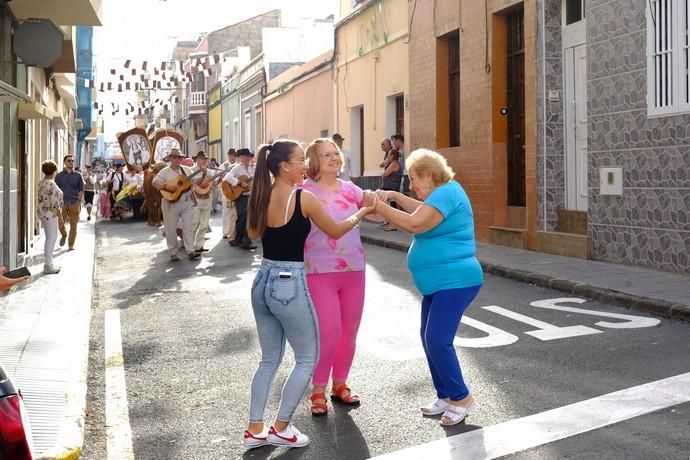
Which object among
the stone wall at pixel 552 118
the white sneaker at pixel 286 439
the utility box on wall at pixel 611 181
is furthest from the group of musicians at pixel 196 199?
the white sneaker at pixel 286 439

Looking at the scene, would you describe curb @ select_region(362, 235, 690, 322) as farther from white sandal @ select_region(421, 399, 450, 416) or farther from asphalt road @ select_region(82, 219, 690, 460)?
white sandal @ select_region(421, 399, 450, 416)

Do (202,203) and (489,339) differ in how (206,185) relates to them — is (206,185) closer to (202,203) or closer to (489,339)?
(202,203)

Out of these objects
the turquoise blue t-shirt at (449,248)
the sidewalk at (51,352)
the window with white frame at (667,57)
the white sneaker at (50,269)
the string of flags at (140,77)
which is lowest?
the sidewalk at (51,352)

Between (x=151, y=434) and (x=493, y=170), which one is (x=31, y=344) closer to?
(x=151, y=434)

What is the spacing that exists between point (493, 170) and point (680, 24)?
5001 mm

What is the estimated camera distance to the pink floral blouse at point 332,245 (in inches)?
201

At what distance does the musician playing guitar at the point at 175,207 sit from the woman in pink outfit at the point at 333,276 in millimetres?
8690

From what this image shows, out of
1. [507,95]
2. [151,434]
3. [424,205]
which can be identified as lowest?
[151,434]

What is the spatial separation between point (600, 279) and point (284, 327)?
19.2ft

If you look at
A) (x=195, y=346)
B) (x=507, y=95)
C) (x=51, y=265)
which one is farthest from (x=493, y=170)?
(x=195, y=346)

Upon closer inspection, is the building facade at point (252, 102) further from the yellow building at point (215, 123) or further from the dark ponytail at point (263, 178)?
the dark ponytail at point (263, 178)

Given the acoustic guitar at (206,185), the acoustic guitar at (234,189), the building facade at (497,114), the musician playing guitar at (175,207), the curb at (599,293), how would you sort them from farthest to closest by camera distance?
1. the acoustic guitar at (206,185)
2. the acoustic guitar at (234,189)
3. the musician playing guitar at (175,207)
4. the building facade at (497,114)
5. the curb at (599,293)

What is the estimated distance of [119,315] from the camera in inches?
349

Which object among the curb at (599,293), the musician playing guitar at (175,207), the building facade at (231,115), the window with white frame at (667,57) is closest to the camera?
the curb at (599,293)
